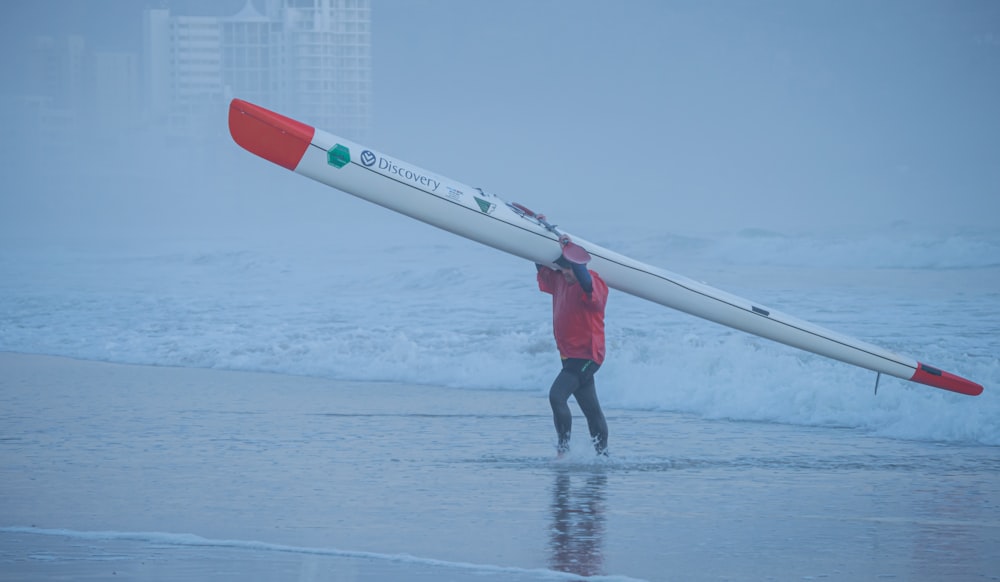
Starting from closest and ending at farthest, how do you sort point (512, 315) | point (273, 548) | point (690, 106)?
1. point (273, 548)
2. point (512, 315)
3. point (690, 106)

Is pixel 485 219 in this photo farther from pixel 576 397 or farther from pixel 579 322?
pixel 576 397

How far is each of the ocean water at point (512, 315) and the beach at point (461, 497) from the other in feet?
2.33

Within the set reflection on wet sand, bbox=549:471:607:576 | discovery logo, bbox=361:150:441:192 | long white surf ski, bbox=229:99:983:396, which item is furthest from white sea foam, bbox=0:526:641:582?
discovery logo, bbox=361:150:441:192

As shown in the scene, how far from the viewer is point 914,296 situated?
19250 millimetres

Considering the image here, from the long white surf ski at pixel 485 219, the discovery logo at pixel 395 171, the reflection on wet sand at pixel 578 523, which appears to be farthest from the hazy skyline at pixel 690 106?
the reflection on wet sand at pixel 578 523

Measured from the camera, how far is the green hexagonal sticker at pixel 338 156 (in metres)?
7.44

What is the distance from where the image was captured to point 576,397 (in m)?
7.34

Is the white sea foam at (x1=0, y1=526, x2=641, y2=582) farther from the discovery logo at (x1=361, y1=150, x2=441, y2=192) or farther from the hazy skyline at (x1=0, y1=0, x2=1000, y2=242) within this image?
the hazy skyline at (x1=0, y1=0, x2=1000, y2=242)

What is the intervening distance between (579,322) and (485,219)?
870 mm

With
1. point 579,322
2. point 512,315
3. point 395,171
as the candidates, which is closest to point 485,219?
point 395,171

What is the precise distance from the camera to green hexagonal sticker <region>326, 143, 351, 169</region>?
24.4 feet

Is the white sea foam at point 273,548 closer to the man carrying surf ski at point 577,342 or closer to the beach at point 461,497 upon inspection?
the beach at point 461,497

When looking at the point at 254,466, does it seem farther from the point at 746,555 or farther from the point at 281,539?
the point at 746,555

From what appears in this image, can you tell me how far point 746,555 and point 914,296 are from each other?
587 inches
